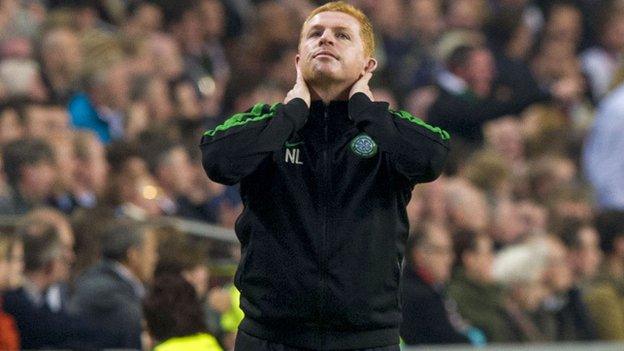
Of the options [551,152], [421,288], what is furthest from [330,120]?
[551,152]

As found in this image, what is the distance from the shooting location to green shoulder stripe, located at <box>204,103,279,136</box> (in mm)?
4543

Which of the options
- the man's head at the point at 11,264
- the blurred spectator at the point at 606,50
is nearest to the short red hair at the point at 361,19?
the man's head at the point at 11,264

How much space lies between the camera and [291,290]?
4.46m

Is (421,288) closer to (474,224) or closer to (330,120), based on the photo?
(474,224)

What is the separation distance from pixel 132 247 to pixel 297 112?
3.20 meters

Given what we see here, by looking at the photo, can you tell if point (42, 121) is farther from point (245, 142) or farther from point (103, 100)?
point (245, 142)

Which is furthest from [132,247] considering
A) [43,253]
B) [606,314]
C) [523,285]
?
[606,314]

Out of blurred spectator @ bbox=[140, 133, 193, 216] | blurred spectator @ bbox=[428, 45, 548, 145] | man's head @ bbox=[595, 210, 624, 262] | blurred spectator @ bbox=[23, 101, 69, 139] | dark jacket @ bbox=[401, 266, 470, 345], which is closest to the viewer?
dark jacket @ bbox=[401, 266, 470, 345]

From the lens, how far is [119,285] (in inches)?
293

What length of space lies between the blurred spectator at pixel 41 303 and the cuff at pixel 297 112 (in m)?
3.03

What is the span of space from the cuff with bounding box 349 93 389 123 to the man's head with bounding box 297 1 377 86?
0.08 metres

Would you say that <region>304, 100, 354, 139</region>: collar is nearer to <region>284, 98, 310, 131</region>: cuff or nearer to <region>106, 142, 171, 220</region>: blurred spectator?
<region>284, 98, 310, 131</region>: cuff

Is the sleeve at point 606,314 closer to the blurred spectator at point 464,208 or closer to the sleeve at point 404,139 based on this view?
the blurred spectator at point 464,208

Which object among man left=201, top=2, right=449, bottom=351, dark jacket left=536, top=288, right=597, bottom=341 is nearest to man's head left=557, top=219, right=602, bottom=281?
dark jacket left=536, top=288, right=597, bottom=341
